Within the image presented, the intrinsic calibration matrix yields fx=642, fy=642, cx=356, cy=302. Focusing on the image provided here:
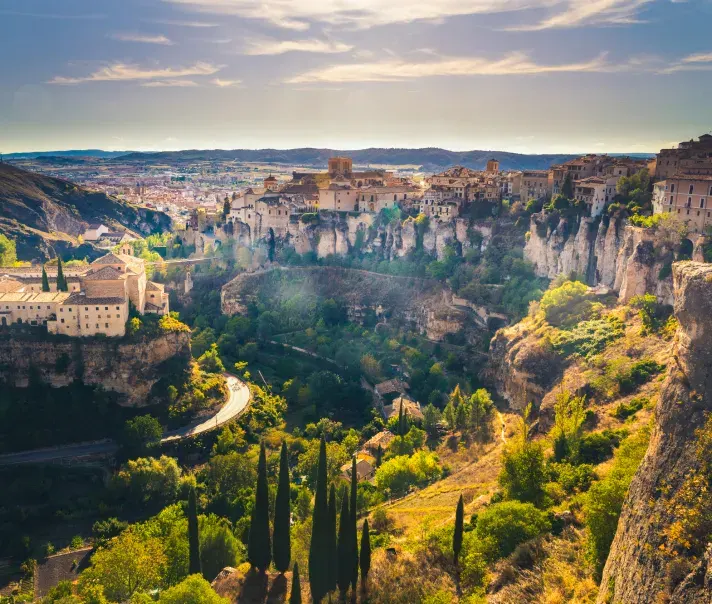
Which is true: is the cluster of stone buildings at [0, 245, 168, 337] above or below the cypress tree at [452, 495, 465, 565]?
above

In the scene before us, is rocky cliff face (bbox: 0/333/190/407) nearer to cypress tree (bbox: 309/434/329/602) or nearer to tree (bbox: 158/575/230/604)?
tree (bbox: 158/575/230/604)

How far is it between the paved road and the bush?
23823 millimetres

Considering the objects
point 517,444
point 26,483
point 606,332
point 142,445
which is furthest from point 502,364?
point 26,483

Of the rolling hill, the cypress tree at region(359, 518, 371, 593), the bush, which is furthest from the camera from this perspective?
the rolling hill

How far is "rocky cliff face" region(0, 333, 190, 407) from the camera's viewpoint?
41750 millimetres

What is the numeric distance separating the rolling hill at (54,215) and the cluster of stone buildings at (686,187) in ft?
227

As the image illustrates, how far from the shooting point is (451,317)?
54.6 m

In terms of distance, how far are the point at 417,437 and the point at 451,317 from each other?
16998 mm

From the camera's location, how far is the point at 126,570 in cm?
2681

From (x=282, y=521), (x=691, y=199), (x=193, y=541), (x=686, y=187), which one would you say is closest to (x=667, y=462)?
(x=282, y=521)

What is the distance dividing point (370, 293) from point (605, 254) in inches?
898

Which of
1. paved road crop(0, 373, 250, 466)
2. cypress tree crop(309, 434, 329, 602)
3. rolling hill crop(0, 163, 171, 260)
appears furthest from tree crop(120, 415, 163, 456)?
rolling hill crop(0, 163, 171, 260)

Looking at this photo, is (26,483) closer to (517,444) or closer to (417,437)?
(417,437)

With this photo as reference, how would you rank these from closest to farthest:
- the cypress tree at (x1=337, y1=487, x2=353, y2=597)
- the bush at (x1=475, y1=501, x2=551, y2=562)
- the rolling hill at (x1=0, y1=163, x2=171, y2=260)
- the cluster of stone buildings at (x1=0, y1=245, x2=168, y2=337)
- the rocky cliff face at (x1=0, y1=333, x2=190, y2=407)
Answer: the bush at (x1=475, y1=501, x2=551, y2=562) < the cypress tree at (x1=337, y1=487, x2=353, y2=597) < the rocky cliff face at (x1=0, y1=333, x2=190, y2=407) < the cluster of stone buildings at (x1=0, y1=245, x2=168, y2=337) < the rolling hill at (x1=0, y1=163, x2=171, y2=260)
